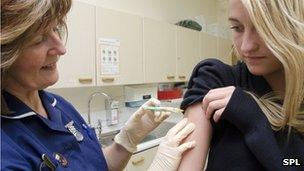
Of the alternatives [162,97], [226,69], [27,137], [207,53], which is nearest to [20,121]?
[27,137]

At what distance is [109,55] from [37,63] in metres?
1.65

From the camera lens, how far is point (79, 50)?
88.7 inches

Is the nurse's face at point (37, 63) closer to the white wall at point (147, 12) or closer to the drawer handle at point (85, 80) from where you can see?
the drawer handle at point (85, 80)

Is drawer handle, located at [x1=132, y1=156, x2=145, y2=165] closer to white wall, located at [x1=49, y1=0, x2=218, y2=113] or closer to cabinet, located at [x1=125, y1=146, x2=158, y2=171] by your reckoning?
cabinet, located at [x1=125, y1=146, x2=158, y2=171]

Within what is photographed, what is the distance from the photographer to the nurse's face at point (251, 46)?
86 cm

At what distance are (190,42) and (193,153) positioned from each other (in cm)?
279

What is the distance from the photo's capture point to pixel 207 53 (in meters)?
4.01

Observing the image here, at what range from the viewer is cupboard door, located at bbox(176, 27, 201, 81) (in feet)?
11.2

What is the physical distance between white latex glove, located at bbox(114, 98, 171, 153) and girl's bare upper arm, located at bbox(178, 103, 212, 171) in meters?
0.38

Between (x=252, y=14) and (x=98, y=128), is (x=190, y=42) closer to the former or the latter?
(x=98, y=128)

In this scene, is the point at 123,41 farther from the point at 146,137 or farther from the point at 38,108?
the point at 38,108

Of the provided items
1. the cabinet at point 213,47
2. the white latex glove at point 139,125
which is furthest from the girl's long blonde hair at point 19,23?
the cabinet at point 213,47

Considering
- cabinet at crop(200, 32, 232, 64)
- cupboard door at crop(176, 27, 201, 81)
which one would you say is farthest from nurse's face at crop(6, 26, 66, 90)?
cabinet at crop(200, 32, 232, 64)

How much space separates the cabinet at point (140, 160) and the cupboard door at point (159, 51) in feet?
2.28
